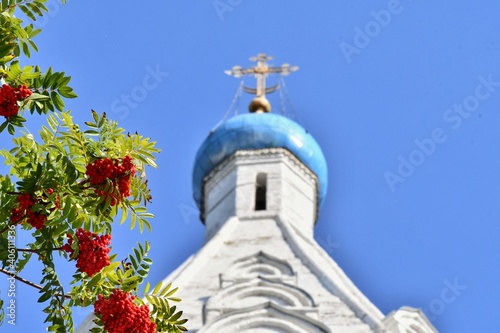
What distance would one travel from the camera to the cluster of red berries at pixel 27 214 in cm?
486

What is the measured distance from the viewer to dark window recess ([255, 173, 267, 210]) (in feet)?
56.6

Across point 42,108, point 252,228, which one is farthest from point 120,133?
point 252,228

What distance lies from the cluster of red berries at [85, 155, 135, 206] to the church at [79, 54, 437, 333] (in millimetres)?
8698

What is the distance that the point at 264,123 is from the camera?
17969 millimetres

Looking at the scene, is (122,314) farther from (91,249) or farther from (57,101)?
(57,101)

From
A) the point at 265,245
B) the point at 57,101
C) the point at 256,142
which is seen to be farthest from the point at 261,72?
the point at 57,101

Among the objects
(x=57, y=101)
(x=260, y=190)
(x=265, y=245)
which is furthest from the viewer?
(x=260, y=190)

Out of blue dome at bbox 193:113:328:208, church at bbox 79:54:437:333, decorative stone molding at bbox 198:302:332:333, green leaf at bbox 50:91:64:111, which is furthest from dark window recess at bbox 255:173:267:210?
green leaf at bbox 50:91:64:111

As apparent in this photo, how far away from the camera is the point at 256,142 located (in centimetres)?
1789

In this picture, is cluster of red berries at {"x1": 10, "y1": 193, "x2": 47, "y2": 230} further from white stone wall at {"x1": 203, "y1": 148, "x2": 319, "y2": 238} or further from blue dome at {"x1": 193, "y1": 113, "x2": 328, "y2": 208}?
blue dome at {"x1": 193, "y1": 113, "x2": 328, "y2": 208}

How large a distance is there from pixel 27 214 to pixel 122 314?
0.54 m

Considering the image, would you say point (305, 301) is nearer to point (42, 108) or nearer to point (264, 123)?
point (264, 123)

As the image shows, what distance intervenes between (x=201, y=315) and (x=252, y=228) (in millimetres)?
2369

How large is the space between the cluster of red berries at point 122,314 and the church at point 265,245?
8.71 m
